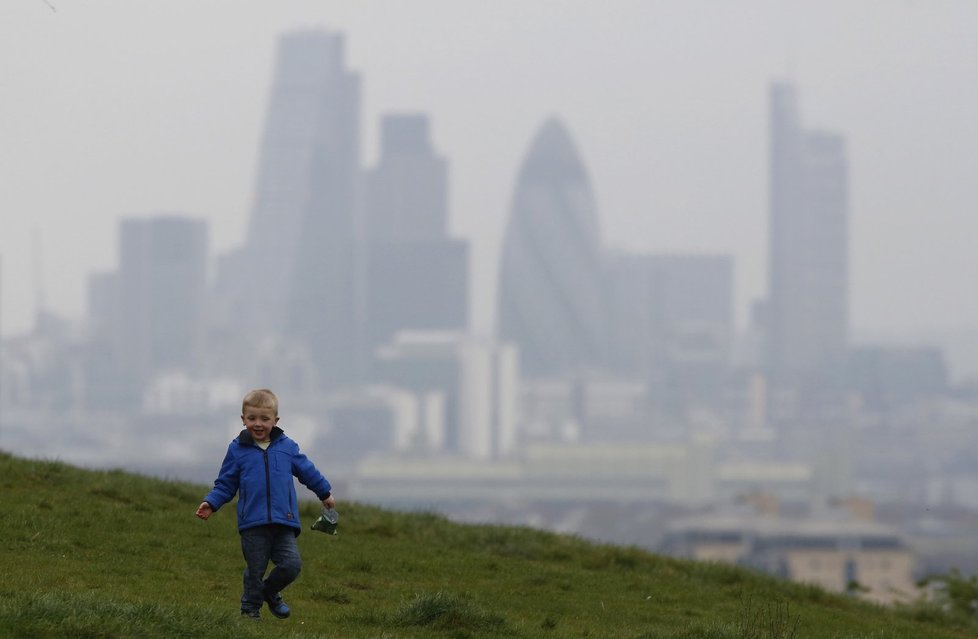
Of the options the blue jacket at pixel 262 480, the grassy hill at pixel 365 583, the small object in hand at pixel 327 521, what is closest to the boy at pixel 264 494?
the blue jacket at pixel 262 480

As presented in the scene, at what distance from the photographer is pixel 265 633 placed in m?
9.71

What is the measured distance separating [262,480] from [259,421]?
17.7 inches

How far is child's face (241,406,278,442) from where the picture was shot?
413 inches

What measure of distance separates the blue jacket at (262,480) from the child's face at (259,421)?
0.06 meters

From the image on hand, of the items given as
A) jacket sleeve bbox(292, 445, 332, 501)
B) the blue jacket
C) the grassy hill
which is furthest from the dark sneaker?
jacket sleeve bbox(292, 445, 332, 501)

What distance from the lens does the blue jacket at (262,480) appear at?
10.7 m

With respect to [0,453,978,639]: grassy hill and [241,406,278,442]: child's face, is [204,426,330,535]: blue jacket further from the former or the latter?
[0,453,978,639]: grassy hill

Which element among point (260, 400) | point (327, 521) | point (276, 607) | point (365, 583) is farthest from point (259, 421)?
point (365, 583)

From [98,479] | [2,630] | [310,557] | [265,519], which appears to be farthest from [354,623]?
[98,479]

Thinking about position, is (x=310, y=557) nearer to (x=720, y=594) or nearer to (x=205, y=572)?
(x=205, y=572)

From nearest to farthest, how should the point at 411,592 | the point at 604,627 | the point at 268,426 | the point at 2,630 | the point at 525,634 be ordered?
the point at 2,630, the point at 268,426, the point at 525,634, the point at 604,627, the point at 411,592

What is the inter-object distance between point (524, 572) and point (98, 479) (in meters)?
5.83

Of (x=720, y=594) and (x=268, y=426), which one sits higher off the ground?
(x=268, y=426)

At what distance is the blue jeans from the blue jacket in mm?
103
